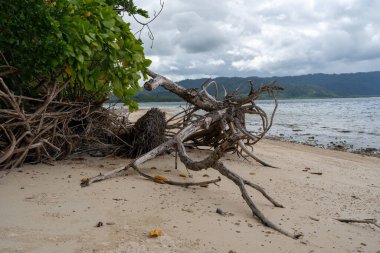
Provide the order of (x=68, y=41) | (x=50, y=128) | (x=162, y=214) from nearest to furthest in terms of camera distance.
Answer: (x=162, y=214) < (x=68, y=41) < (x=50, y=128)

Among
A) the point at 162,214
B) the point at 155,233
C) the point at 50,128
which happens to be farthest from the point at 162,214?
the point at 50,128

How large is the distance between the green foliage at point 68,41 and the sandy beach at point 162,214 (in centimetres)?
118

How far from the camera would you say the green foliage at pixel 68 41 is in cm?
354

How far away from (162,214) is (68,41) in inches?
76.5

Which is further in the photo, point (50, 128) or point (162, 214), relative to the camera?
point (50, 128)

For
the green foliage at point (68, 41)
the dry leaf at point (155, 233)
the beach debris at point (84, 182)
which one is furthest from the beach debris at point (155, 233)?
the green foliage at point (68, 41)

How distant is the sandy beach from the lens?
2.59 meters

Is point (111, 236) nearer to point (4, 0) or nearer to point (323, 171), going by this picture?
point (4, 0)

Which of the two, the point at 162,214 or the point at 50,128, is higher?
the point at 50,128

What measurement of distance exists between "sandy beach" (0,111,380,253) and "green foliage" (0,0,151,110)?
118cm

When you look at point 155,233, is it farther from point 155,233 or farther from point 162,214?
point 162,214

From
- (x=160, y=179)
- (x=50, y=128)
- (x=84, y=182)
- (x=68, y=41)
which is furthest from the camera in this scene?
(x=50, y=128)

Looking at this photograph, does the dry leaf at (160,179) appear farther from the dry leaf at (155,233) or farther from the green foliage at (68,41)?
the dry leaf at (155,233)

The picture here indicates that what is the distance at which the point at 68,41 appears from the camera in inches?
143
